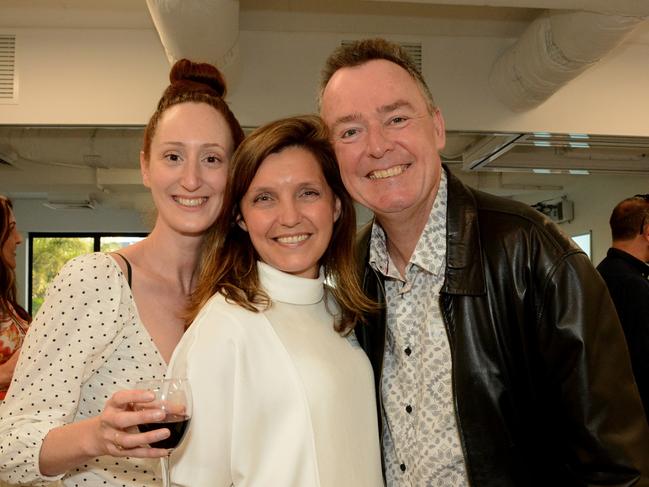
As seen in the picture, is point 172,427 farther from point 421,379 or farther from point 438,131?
point 438,131

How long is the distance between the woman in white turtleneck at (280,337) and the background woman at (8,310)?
211 centimetres

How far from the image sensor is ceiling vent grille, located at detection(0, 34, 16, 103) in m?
5.00

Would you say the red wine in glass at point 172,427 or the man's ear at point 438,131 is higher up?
the man's ear at point 438,131

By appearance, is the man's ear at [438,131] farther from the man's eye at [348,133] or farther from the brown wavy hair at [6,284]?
the brown wavy hair at [6,284]

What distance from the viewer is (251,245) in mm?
2008

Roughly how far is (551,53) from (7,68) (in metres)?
3.82

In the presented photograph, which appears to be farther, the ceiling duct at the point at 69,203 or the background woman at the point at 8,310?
the ceiling duct at the point at 69,203

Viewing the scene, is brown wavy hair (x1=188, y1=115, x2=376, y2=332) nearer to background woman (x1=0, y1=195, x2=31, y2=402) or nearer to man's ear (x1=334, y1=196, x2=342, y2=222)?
man's ear (x1=334, y1=196, x2=342, y2=222)

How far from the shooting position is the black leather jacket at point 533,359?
5.24 feet

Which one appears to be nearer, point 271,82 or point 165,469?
point 165,469

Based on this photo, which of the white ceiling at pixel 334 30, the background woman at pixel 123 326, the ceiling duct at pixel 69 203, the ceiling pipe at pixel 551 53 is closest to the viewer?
the background woman at pixel 123 326

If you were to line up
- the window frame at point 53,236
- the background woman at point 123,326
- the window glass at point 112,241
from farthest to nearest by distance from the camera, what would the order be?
1. the window glass at point 112,241
2. the window frame at point 53,236
3. the background woman at point 123,326

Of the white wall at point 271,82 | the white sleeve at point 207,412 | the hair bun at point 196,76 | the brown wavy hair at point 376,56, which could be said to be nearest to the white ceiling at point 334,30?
the white wall at point 271,82

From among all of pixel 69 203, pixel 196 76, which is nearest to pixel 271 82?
pixel 196 76
